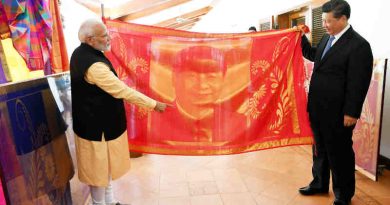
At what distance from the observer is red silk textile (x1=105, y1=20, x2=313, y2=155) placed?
2053 millimetres

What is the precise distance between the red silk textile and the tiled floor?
0.45 metres

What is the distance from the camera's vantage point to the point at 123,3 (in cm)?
367

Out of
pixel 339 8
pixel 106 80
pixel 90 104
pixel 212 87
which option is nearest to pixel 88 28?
pixel 106 80

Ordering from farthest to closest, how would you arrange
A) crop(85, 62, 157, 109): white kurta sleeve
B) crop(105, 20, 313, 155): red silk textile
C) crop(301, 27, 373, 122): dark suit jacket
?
crop(105, 20, 313, 155): red silk textile, crop(301, 27, 373, 122): dark suit jacket, crop(85, 62, 157, 109): white kurta sleeve

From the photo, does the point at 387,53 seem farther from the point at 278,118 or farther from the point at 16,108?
the point at 16,108

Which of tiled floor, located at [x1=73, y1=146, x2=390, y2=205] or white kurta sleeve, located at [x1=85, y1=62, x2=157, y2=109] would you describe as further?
tiled floor, located at [x1=73, y1=146, x2=390, y2=205]

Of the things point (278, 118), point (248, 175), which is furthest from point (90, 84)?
point (248, 175)

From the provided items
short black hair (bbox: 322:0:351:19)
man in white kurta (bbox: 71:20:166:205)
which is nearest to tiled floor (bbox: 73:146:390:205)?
man in white kurta (bbox: 71:20:166:205)

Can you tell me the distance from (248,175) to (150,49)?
4.90ft

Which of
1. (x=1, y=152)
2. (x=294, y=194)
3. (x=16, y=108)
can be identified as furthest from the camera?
(x=294, y=194)

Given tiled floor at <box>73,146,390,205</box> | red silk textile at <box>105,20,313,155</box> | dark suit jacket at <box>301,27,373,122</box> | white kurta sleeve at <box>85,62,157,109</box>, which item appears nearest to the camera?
white kurta sleeve at <box>85,62,157,109</box>

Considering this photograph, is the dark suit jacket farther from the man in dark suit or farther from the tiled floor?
the tiled floor

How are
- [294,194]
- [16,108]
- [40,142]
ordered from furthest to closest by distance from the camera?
[294,194]
[40,142]
[16,108]

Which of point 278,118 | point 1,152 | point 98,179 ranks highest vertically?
point 1,152
